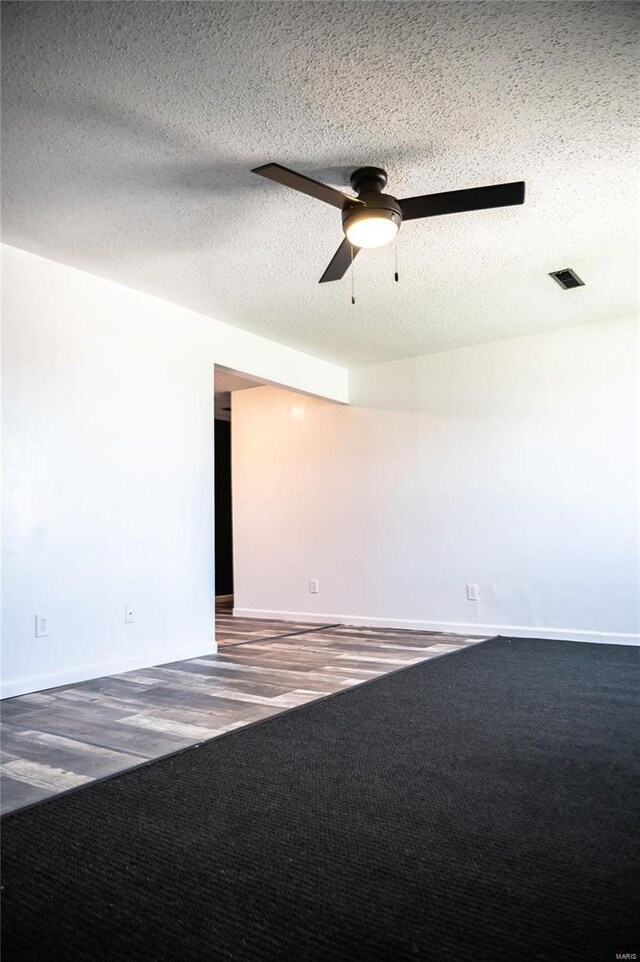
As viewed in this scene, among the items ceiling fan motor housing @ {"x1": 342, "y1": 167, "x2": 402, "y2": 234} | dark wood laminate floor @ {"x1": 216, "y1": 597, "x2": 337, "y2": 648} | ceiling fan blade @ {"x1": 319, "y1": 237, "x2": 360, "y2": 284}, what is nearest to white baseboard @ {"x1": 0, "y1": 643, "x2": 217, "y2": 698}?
dark wood laminate floor @ {"x1": 216, "y1": 597, "x2": 337, "y2": 648}

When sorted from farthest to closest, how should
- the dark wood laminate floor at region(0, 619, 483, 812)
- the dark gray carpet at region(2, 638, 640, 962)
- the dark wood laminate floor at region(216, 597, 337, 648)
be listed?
1. the dark wood laminate floor at region(216, 597, 337, 648)
2. the dark wood laminate floor at region(0, 619, 483, 812)
3. the dark gray carpet at region(2, 638, 640, 962)

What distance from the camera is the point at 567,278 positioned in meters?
3.71

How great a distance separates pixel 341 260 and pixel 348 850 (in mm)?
2267

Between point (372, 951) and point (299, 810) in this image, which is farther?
point (299, 810)

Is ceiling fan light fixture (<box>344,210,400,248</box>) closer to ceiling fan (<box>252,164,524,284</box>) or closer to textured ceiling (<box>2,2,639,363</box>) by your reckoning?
ceiling fan (<box>252,164,524,284</box>)

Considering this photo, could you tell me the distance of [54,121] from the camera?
87.5 inches

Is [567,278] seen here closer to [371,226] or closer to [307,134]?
[371,226]

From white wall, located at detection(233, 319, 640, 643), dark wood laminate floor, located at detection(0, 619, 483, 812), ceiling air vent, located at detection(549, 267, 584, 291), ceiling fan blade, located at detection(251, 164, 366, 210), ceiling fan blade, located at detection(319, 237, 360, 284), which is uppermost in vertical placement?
ceiling air vent, located at detection(549, 267, 584, 291)

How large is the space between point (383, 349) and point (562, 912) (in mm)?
4313

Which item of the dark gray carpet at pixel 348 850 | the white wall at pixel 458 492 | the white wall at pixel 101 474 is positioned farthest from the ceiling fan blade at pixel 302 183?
the white wall at pixel 458 492

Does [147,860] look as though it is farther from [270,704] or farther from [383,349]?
[383,349]

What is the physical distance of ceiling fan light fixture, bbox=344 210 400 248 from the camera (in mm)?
2471

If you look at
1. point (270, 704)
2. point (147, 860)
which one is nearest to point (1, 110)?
point (147, 860)

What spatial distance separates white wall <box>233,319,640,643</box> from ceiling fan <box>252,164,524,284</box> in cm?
249
